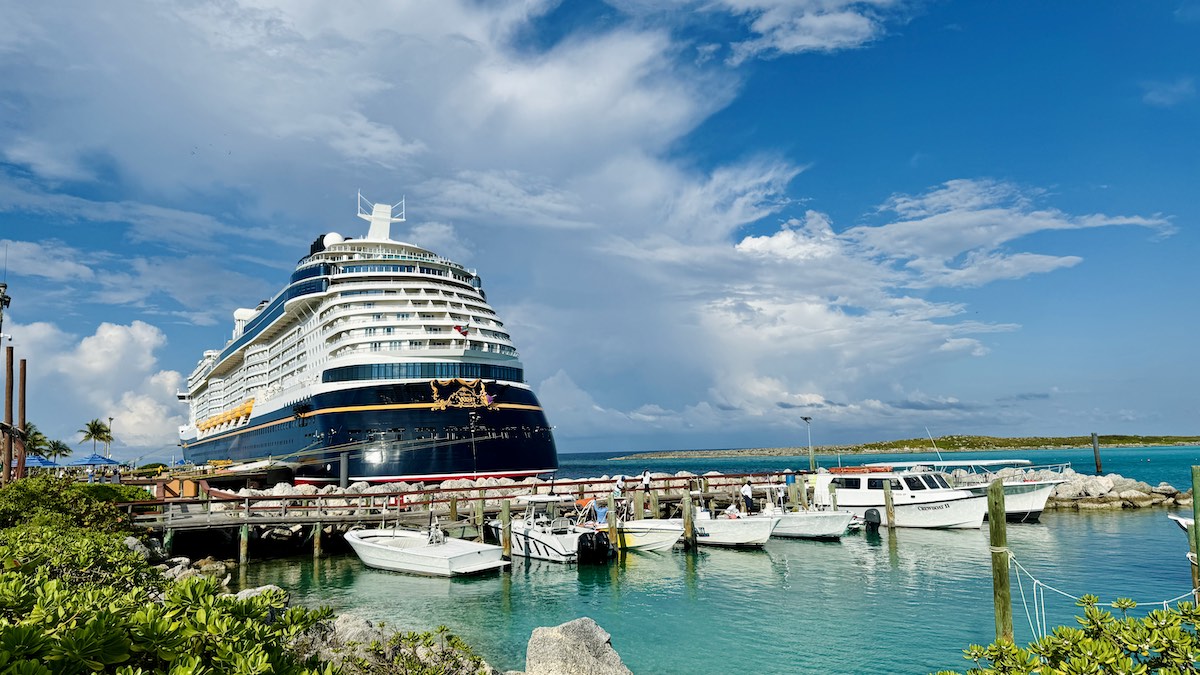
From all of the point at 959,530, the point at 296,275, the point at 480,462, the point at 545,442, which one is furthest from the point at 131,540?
the point at 296,275

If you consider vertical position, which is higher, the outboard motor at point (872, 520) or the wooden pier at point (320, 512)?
the wooden pier at point (320, 512)

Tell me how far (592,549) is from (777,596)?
715 centimetres

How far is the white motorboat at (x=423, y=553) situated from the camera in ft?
69.0

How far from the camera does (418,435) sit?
39.8 m

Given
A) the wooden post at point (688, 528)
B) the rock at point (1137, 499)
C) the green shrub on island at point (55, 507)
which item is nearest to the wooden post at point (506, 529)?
the wooden post at point (688, 528)

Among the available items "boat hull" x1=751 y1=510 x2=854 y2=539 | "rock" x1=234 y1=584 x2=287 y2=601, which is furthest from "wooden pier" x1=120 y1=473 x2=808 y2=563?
"rock" x1=234 y1=584 x2=287 y2=601

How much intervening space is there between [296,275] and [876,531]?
4451 cm

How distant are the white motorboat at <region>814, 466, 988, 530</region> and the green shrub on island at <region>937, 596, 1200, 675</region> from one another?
25.6 m

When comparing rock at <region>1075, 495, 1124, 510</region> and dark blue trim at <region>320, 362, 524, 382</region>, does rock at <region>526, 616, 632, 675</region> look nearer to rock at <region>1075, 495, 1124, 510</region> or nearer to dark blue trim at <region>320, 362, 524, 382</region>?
dark blue trim at <region>320, 362, 524, 382</region>

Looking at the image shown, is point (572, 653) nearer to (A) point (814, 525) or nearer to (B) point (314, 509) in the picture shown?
(A) point (814, 525)

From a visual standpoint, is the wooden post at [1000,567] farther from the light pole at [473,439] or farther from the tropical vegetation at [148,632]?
the light pole at [473,439]

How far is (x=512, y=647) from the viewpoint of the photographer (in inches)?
574

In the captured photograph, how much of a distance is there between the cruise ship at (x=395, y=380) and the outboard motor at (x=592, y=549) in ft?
57.8

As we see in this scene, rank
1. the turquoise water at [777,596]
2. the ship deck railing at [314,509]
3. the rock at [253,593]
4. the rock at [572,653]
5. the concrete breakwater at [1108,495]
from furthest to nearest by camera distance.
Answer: the concrete breakwater at [1108,495] → the ship deck railing at [314,509] → the turquoise water at [777,596] → the rock at [572,653] → the rock at [253,593]
